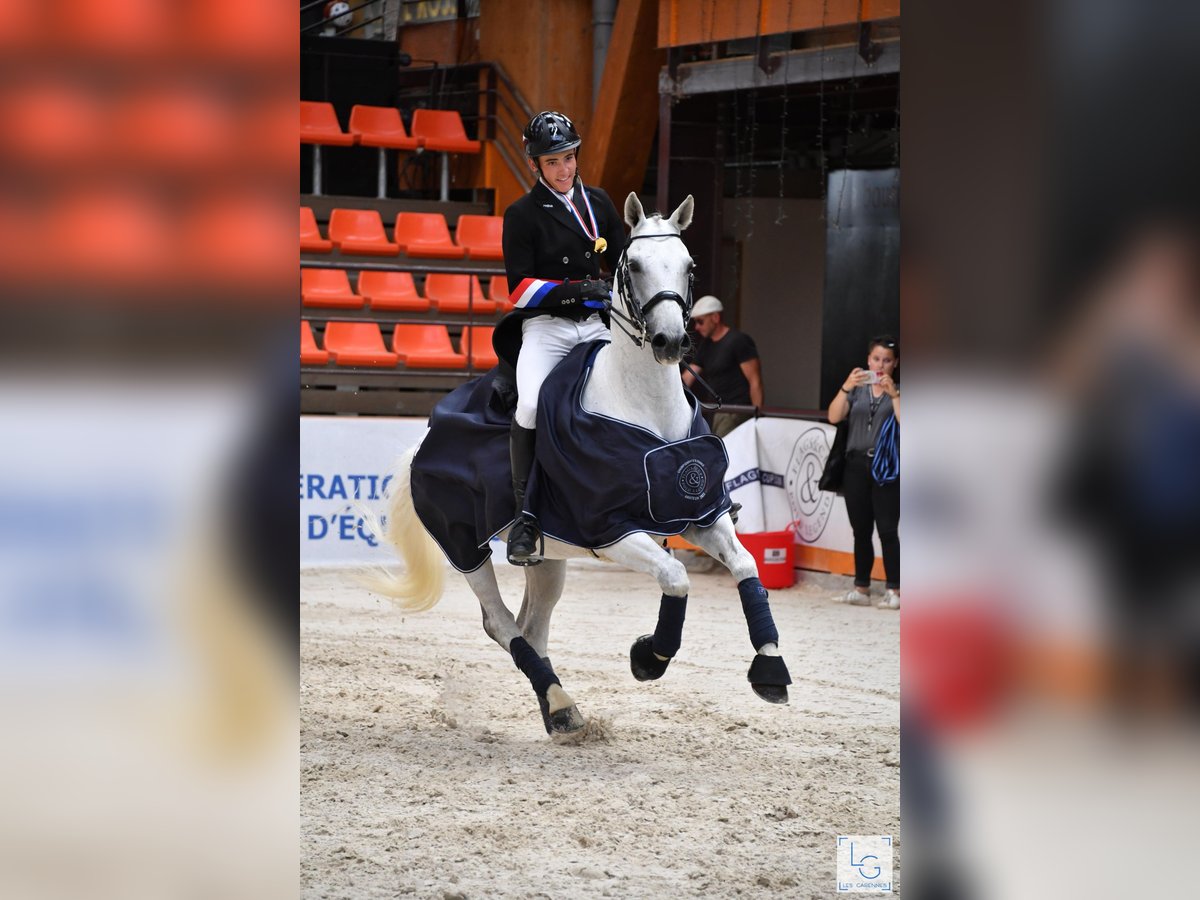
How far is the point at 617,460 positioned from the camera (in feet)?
14.7

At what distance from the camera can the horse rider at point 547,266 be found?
15.6 ft

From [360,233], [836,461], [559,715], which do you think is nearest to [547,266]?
[559,715]

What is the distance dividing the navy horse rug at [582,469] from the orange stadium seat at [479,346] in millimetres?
5543

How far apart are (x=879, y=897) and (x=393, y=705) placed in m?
3.40

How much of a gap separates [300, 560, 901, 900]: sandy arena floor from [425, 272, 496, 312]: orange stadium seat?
4360 mm

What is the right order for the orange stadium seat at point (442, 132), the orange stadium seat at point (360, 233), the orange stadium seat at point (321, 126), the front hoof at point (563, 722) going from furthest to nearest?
1. the orange stadium seat at point (442, 132)
2. the orange stadium seat at point (321, 126)
3. the orange stadium seat at point (360, 233)
4. the front hoof at point (563, 722)

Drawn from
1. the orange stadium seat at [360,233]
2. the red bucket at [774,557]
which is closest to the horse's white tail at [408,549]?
the red bucket at [774,557]
